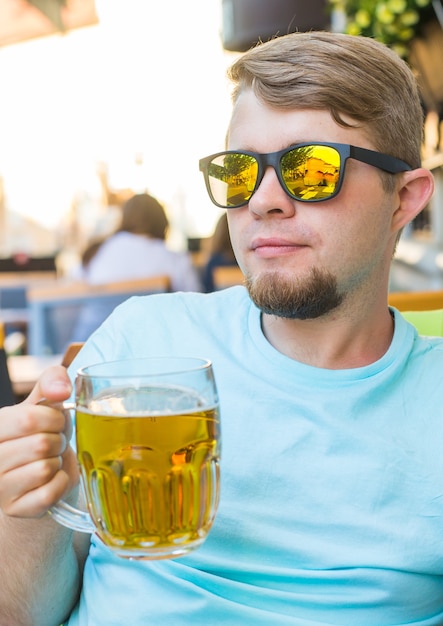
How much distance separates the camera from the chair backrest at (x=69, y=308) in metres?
3.77

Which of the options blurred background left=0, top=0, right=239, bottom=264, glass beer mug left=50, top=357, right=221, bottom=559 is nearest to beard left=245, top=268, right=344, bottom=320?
glass beer mug left=50, top=357, right=221, bottom=559

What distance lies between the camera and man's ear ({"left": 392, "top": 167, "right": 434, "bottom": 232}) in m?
1.43

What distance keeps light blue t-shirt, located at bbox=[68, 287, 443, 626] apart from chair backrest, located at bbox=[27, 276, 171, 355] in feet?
8.33

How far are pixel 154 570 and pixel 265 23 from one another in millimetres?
5550

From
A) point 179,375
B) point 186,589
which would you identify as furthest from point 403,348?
point 179,375

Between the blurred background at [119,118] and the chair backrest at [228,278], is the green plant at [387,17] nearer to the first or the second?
the blurred background at [119,118]

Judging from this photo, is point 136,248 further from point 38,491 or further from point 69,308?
point 38,491

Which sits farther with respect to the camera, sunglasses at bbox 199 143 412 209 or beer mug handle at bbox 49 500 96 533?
sunglasses at bbox 199 143 412 209

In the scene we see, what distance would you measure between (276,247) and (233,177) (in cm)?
15

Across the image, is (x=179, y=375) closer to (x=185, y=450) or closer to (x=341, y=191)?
(x=185, y=450)

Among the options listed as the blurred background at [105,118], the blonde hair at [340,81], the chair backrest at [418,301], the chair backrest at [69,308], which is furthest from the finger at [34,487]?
the blurred background at [105,118]

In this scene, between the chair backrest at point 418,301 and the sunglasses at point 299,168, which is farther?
the chair backrest at point 418,301

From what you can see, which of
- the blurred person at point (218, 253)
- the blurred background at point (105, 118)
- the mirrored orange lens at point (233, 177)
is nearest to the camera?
the mirrored orange lens at point (233, 177)

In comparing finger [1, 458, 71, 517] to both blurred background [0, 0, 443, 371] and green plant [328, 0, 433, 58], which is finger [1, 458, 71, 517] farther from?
green plant [328, 0, 433, 58]
